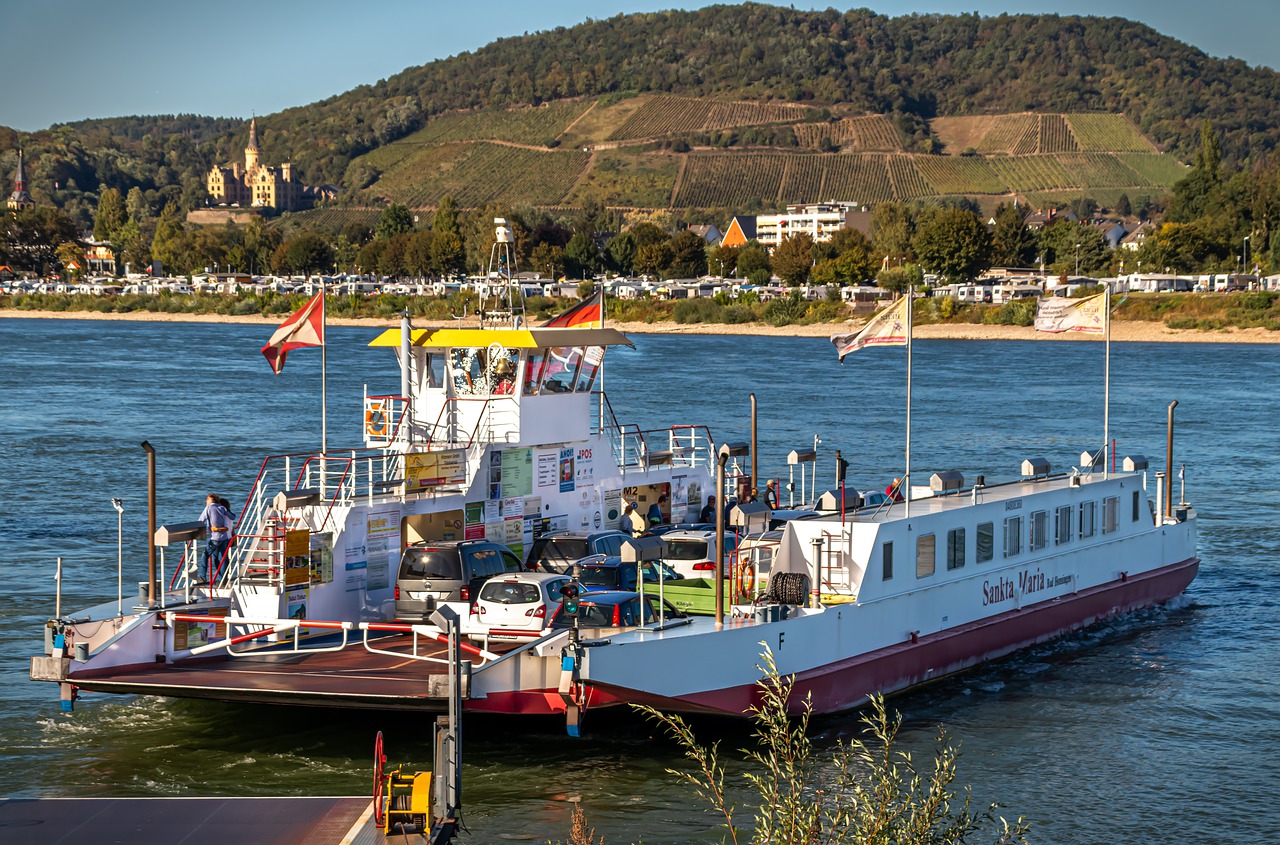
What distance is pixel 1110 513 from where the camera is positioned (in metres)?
29.8

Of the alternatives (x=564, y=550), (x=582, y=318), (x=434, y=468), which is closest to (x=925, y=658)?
(x=564, y=550)

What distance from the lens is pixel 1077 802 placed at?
20.4m

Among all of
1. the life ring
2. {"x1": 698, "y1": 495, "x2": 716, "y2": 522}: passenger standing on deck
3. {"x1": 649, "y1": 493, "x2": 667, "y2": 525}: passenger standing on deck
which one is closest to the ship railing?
the life ring

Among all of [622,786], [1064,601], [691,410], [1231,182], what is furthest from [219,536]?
[1231,182]

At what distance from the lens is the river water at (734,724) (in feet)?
65.3

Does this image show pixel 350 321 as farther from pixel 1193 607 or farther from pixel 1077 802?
pixel 1077 802

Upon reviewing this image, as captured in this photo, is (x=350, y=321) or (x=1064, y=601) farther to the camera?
(x=350, y=321)

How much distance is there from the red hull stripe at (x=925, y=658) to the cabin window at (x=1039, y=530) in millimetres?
993

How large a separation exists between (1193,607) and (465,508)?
627 inches

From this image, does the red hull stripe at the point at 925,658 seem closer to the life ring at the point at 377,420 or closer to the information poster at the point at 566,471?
the information poster at the point at 566,471

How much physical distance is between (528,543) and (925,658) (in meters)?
6.82

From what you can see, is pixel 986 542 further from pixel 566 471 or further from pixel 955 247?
pixel 955 247

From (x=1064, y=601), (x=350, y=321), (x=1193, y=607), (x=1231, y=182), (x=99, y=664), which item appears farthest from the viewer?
(x=1231, y=182)

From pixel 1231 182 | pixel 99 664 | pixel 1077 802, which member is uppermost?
pixel 1231 182
